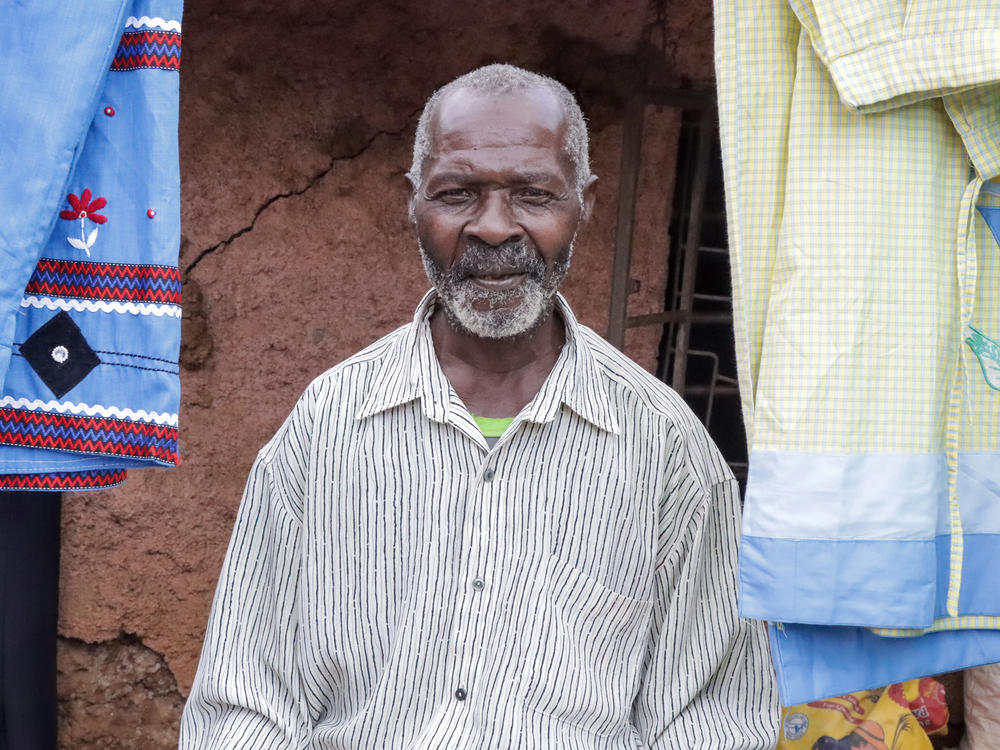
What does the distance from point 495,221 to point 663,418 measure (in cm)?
50

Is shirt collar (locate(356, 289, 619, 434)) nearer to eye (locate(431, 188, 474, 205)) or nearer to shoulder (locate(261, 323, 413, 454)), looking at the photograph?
shoulder (locate(261, 323, 413, 454))

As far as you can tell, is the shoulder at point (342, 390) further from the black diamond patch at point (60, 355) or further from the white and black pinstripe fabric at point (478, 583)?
the black diamond patch at point (60, 355)

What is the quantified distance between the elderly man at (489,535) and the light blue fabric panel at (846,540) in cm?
44

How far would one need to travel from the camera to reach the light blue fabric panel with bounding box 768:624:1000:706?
164cm

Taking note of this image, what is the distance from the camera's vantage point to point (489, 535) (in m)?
1.91

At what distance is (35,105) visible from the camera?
160 cm

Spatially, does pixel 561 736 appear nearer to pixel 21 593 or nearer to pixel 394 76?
pixel 21 593

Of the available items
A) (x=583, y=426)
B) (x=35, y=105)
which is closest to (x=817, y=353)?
(x=583, y=426)

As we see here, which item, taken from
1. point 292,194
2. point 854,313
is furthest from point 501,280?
point 292,194

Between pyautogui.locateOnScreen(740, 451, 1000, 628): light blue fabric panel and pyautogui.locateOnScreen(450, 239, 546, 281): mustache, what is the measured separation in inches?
22.1

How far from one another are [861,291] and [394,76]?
4.79 ft

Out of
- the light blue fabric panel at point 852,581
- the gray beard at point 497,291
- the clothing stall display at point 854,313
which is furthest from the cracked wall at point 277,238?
the light blue fabric panel at point 852,581

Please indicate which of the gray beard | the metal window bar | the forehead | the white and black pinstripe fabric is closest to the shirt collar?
the white and black pinstripe fabric

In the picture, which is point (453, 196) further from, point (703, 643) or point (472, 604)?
point (703, 643)
